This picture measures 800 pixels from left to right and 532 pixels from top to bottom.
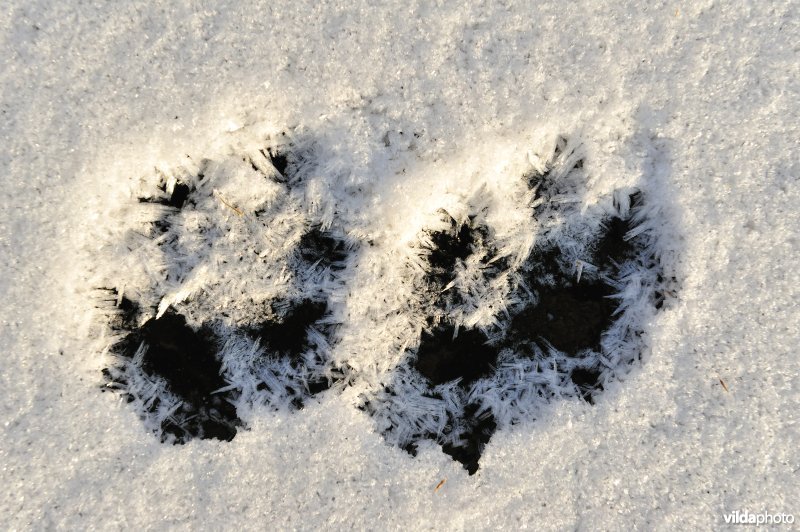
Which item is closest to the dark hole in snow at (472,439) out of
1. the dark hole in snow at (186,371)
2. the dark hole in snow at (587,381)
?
the dark hole in snow at (587,381)

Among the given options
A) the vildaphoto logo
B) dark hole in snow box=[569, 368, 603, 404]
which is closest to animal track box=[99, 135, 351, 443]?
dark hole in snow box=[569, 368, 603, 404]

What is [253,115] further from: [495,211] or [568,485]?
[568,485]

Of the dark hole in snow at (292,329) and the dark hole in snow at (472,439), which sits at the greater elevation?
the dark hole in snow at (292,329)

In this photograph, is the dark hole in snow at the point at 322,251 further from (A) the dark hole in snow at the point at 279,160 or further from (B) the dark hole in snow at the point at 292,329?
(A) the dark hole in snow at the point at 279,160

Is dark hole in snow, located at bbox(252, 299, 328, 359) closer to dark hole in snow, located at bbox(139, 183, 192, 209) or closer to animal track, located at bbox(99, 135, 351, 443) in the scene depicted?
animal track, located at bbox(99, 135, 351, 443)

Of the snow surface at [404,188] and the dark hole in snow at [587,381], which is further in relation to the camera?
the dark hole in snow at [587,381]

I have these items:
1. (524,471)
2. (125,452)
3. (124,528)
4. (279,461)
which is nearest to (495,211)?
(524,471)
